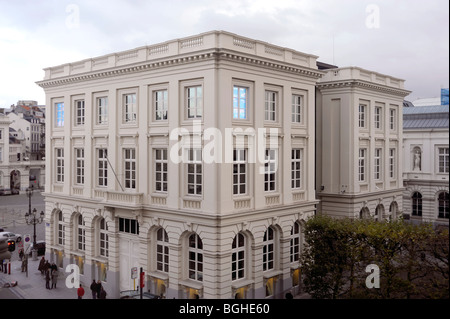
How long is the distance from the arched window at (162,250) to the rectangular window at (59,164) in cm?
1151

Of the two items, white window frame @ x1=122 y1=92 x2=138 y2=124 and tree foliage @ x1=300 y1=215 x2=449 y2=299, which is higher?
white window frame @ x1=122 y1=92 x2=138 y2=124

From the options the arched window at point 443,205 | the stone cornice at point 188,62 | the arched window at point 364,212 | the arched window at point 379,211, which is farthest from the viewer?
the arched window at point 443,205

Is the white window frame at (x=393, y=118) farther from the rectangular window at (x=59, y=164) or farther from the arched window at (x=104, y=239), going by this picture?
the rectangular window at (x=59, y=164)

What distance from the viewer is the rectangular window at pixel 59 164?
37.9 metres

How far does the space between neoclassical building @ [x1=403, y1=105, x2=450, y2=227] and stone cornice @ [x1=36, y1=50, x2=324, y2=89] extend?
17.3 meters

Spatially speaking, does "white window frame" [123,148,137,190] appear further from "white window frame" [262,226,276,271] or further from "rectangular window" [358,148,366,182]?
"rectangular window" [358,148,366,182]

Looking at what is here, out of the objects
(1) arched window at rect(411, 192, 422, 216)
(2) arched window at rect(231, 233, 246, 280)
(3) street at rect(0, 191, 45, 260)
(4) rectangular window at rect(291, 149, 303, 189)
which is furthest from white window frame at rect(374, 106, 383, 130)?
(3) street at rect(0, 191, 45, 260)

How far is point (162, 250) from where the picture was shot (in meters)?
30.5

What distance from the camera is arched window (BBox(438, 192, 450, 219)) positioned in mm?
50994

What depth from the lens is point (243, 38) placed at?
28.6 m

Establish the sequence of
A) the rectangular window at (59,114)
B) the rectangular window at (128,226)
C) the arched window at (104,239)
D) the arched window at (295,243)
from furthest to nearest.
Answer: the rectangular window at (59,114)
the arched window at (104,239)
the arched window at (295,243)
the rectangular window at (128,226)

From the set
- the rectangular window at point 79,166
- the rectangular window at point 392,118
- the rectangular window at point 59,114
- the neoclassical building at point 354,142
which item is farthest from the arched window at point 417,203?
the rectangular window at point 59,114

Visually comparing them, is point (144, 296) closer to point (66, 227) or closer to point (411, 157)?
point (66, 227)

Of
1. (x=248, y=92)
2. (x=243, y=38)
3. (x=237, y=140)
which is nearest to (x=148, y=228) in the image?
(x=237, y=140)
